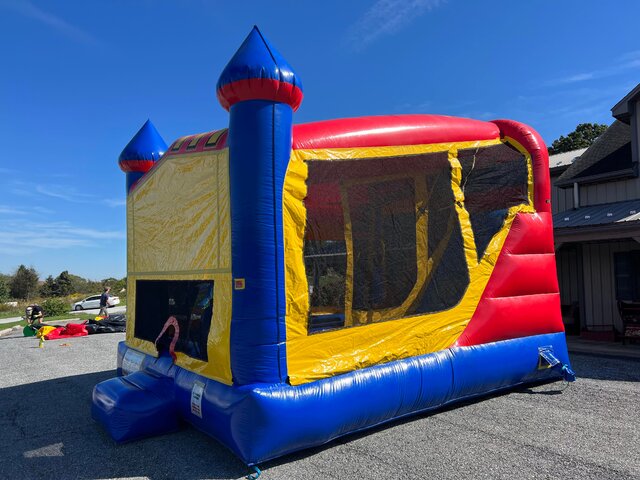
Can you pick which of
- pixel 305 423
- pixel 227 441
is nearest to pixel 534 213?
pixel 305 423

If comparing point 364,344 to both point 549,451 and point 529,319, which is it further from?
point 529,319

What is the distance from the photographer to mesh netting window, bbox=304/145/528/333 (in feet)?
13.3

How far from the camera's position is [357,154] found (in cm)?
423

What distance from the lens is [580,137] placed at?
24.9 meters

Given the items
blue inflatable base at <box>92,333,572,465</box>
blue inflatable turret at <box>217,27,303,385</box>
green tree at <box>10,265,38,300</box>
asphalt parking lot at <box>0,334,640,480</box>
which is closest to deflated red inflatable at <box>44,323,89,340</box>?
asphalt parking lot at <box>0,334,640,480</box>

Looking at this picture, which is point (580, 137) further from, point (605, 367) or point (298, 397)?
point (298, 397)

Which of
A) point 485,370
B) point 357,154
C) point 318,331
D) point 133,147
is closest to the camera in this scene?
point 318,331

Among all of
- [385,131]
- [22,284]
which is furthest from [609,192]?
[22,284]

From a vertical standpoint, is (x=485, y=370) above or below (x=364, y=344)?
below

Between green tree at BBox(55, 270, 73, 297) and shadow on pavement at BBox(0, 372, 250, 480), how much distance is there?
39.9 metres

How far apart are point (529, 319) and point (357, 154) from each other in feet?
9.48

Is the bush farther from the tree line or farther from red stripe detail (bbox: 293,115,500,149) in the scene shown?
red stripe detail (bbox: 293,115,500,149)

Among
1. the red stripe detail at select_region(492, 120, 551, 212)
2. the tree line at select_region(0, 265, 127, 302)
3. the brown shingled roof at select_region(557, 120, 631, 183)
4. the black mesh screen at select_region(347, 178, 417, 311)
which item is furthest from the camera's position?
the tree line at select_region(0, 265, 127, 302)

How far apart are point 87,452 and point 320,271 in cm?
247
